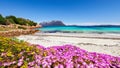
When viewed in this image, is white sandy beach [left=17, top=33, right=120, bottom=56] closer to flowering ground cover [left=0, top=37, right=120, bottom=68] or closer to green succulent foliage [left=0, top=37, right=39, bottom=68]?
flowering ground cover [left=0, top=37, right=120, bottom=68]

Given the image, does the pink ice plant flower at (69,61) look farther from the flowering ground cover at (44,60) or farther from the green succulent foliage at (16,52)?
the green succulent foliage at (16,52)

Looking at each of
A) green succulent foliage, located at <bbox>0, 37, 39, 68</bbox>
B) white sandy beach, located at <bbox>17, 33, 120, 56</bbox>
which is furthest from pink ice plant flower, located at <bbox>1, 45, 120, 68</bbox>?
white sandy beach, located at <bbox>17, 33, 120, 56</bbox>

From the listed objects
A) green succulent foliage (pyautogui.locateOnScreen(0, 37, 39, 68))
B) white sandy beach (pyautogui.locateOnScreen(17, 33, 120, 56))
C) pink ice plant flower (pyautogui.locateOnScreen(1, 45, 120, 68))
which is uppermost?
green succulent foliage (pyautogui.locateOnScreen(0, 37, 39, 68))

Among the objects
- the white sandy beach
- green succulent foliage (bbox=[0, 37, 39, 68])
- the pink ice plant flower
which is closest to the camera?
the pink ice plant flower

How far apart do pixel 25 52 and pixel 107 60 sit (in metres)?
2.79

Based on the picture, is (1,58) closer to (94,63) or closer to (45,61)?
(45,61)

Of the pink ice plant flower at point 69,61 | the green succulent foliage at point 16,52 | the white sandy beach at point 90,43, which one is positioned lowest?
the white sandy beach at point 90,43

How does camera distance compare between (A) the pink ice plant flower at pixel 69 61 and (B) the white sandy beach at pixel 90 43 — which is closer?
(A) the pink ice plant flower at pixel 69 61

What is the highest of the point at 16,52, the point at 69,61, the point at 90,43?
the point at 16,52

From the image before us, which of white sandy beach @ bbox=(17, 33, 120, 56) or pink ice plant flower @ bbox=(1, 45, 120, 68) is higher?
pink ice plant flower @ bbox=(1, 45, 120, 68)

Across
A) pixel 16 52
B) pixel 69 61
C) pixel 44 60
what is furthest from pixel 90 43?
pixel 44 60

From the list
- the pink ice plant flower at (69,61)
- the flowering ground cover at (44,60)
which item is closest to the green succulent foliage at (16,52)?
the flowering ground cover at (44,60)

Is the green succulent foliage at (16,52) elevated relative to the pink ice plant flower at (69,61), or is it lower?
elevated

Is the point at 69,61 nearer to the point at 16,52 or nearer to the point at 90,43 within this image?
the point at 16,52
